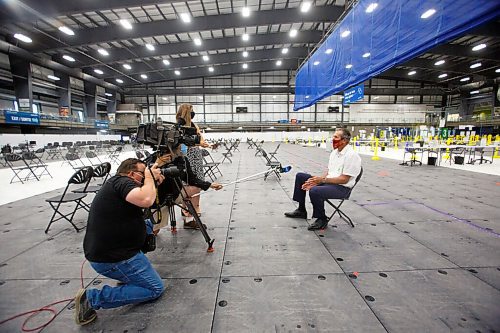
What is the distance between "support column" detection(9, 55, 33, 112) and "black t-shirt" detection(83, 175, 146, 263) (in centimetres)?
2080

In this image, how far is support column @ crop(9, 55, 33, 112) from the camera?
15922 millimetres

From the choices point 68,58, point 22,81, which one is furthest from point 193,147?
point 68,58

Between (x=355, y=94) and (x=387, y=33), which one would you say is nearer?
(x=387, y=33)

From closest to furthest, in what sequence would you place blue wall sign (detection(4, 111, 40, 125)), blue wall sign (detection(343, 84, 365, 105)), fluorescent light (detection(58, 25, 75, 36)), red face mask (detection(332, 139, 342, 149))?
red face mask (detection(332, 139, 342, 149)), blue wall sign (detection(343, 84, 365, 105)), fluorescent light (detection(58, 25, 75, 36)), blue wall sign (detection(4, 111, 40, 125))

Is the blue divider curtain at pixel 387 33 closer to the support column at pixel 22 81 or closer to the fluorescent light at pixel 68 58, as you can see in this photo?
the fluorescent light at pixel 68 58

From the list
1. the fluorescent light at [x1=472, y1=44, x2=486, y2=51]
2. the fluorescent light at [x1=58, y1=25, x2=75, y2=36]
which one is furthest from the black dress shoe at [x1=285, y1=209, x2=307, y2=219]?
the fluorescent light at [x1=472, y1=44, x2=486, y2=51]

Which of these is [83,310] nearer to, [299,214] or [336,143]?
[299,214]

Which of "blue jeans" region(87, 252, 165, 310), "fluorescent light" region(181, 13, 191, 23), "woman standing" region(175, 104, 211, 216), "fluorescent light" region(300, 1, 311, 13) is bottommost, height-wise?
"blue jeans" region(87, 252, 165, 310)

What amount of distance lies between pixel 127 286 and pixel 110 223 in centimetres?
47

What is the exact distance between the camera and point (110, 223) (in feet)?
5.01

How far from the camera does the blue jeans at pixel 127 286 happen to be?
5.08ft

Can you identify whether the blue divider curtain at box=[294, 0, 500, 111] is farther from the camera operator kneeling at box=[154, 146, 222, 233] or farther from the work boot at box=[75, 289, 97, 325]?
the work boot at box=[75, 289, 97, 325]

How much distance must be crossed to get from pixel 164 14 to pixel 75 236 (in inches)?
631

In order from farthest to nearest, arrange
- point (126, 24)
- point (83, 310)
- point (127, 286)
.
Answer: point (126, 24) < point (127, 286) < point (83, 310)
